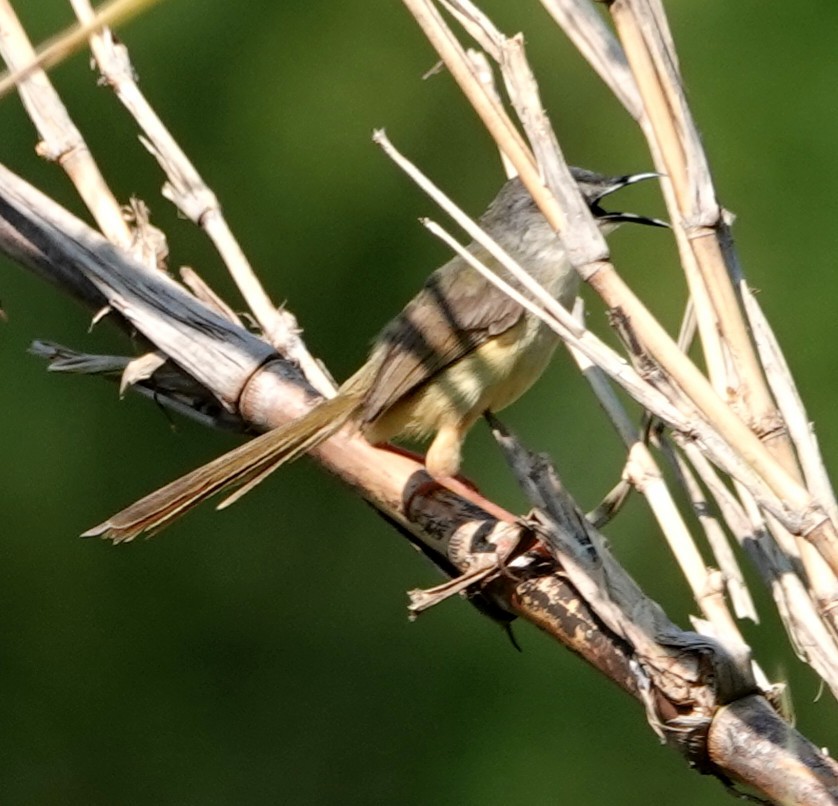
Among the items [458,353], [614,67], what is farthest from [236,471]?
[614,67]

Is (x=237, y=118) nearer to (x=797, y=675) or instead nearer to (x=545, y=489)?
(x=797, y=675)

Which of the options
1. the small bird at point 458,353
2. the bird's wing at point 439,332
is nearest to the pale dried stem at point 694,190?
the small bird at point 458,353

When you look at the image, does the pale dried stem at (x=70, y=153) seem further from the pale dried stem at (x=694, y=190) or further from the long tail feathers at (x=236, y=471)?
the pale dried stem at (x=694, y=190)

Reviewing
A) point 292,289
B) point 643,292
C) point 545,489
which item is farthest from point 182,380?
point 292,289

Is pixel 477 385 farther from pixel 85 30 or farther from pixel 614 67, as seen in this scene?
pixel 85 30

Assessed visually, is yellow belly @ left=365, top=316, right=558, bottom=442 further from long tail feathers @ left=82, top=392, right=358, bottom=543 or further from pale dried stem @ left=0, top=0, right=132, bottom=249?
pale dried stem @ left=0, top=0, right=132, bottom=249

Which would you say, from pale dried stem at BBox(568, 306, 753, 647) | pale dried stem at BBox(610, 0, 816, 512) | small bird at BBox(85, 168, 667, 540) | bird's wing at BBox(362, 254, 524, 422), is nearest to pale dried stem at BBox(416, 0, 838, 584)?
pale dried stem at BBox(610, 0, 816, 512)
